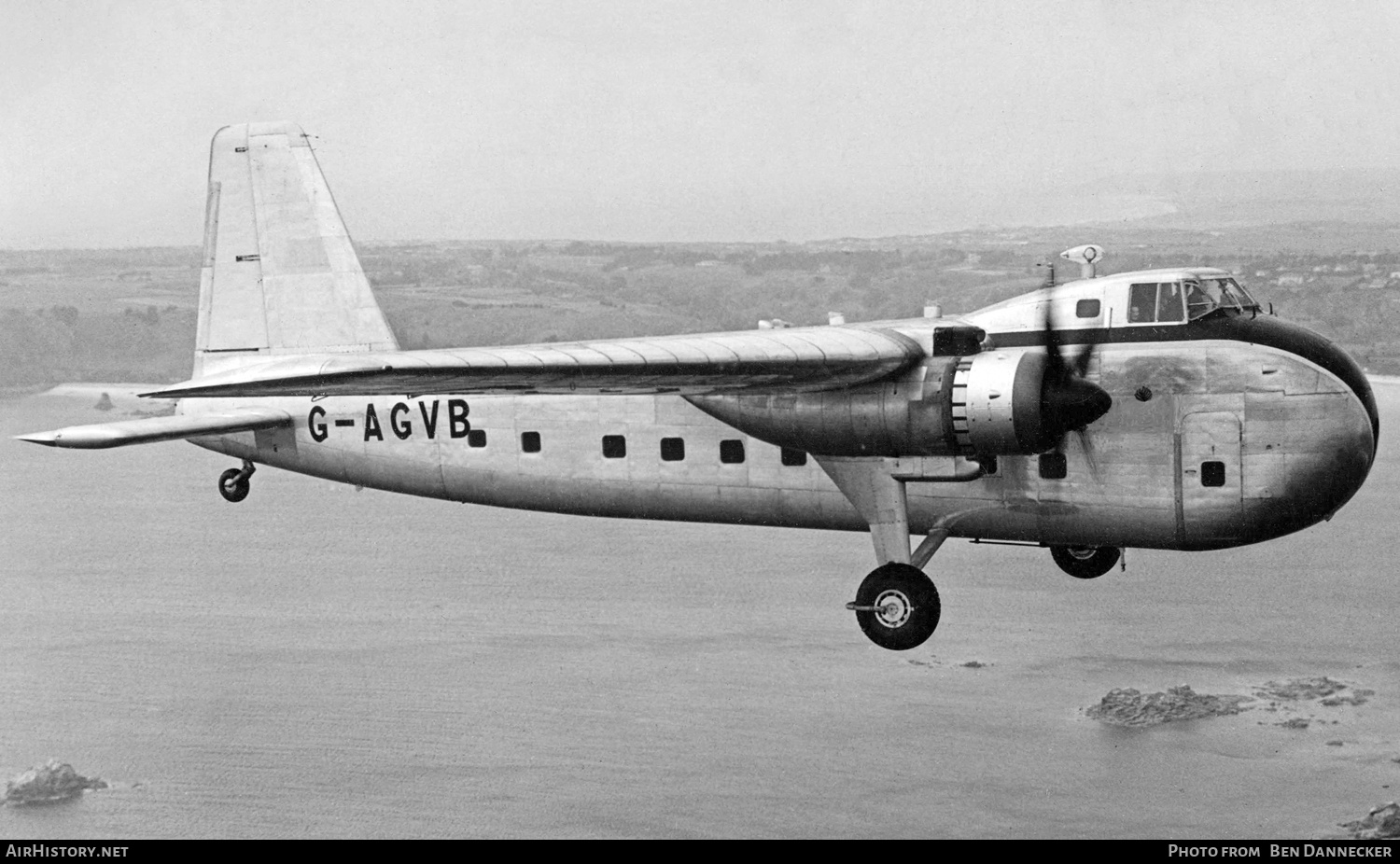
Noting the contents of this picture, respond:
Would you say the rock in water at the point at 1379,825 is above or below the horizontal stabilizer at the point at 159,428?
below

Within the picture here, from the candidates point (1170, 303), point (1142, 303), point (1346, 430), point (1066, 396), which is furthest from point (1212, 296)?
point (1066, 396)

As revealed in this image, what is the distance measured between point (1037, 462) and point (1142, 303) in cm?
303

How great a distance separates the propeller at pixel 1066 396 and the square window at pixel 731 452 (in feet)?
18.3

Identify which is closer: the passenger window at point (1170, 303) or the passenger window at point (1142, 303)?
the passenger window at point (1170, 303)

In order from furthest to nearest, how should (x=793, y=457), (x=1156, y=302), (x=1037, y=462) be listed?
(x=793, y=457) → (x=1037, y=462) → (x=1156, y=302)

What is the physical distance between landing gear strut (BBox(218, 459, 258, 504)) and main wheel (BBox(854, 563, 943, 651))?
1389 cm

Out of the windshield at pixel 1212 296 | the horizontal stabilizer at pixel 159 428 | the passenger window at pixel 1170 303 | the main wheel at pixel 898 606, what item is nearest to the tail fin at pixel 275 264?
the horizontal stabilizer at pixel 159 428

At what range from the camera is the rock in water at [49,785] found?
14438 centimetres

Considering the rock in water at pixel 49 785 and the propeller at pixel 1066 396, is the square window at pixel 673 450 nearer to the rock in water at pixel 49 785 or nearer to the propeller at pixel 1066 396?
the propeller at pixel 1066 396

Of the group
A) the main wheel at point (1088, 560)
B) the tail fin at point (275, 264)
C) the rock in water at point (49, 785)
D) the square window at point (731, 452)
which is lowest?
the rock in water at point (49, 785)

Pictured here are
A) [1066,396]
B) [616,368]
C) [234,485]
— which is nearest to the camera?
[616,368]

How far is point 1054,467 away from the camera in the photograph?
84.1 ft

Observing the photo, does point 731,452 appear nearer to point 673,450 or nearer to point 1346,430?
point 673,450

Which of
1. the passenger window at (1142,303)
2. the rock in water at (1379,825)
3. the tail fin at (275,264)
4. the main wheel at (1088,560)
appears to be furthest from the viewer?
the rock in water at (1379,825)
